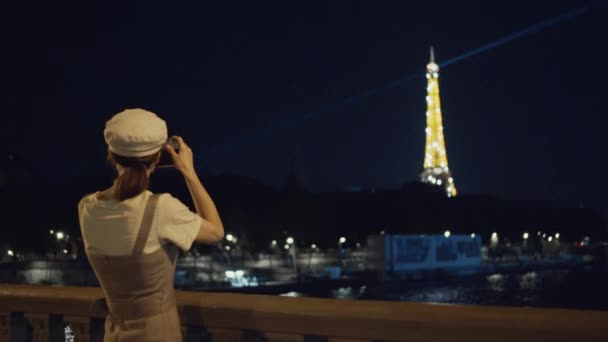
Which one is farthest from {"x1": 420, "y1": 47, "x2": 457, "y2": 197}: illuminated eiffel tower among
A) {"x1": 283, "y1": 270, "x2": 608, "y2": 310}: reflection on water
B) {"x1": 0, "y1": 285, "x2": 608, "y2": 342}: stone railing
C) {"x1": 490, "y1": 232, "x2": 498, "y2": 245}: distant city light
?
{"x1": 0, "y1": 285, "x2": 608, "y2": 342}: stone railing

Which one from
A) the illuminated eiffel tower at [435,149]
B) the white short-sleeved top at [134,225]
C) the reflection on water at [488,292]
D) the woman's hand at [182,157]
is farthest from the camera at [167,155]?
the illuminated eiffel tower at [435,149]

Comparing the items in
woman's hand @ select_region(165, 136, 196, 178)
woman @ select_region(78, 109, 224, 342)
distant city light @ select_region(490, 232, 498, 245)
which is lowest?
woman @ select_region(78, 109, 224, 342)

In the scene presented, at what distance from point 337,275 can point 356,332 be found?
5662 centimetres

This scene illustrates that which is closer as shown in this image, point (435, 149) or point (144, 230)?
point (144, 230)

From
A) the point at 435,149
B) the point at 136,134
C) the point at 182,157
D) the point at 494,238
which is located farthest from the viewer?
the point at 435,149

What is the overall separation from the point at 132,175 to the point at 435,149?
137 metres

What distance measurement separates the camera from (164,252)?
2.76 meters

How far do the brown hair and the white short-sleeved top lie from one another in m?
0.02

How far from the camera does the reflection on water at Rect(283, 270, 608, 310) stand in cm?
5481

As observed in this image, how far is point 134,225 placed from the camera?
2748 millimetres

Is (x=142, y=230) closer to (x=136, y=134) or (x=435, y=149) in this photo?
(x=136, y=134)

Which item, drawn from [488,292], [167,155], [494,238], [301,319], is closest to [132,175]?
[167,155]

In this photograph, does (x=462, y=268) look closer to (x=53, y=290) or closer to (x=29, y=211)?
(x=29, y=211)

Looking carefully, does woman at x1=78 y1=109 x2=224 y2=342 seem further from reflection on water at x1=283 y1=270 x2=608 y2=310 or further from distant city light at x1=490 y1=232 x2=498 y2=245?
distant city light at x1=490 y1=232 x2=498 y2=245
